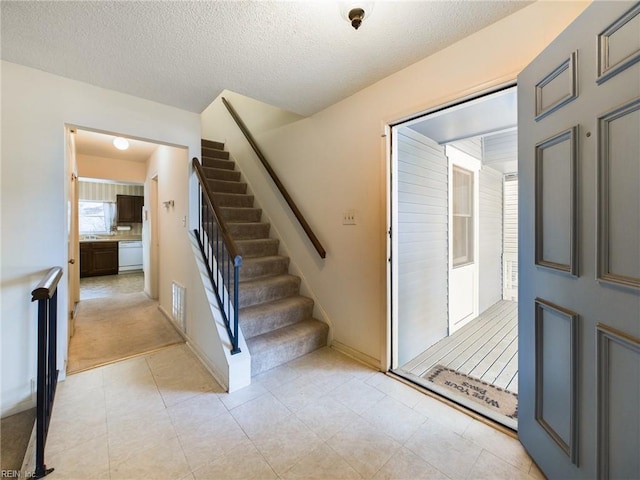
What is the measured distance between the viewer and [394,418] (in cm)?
177

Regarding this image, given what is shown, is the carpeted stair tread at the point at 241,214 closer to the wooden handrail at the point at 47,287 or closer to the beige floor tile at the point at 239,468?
the wooden handrail at the point at 47,287

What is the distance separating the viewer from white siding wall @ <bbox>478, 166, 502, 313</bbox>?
13.2ft

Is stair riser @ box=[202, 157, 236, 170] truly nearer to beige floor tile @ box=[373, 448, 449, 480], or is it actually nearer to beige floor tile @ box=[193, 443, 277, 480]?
beige floor tile @ box=[193, 443, 277, 480]

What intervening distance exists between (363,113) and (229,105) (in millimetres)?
2896

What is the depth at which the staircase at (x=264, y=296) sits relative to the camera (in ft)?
8.03

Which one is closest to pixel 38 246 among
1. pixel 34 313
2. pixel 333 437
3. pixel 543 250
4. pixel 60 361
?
pixel 34 313

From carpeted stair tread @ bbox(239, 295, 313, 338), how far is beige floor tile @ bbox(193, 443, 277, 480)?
1044mm

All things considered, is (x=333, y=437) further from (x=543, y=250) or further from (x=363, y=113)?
(x=363, y=113)

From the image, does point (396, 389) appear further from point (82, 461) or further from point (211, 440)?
point (82, 461)

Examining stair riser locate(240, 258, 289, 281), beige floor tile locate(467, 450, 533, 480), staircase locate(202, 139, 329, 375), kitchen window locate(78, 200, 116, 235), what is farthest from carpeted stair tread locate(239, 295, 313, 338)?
kitchen window locate(78, 200, 116, 235)

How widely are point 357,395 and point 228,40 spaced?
2.55 meters

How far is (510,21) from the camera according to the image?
154 centimetres

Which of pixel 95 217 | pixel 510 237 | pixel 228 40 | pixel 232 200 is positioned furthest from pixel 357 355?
pixel 95 217

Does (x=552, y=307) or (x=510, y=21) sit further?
(x=510, y=21)
